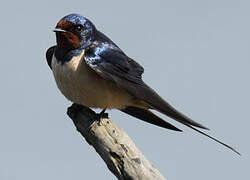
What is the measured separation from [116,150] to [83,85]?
0.84 meters

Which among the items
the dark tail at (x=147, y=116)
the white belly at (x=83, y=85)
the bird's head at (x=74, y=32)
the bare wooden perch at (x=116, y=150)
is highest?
the bird's head at (x=74, y=32)

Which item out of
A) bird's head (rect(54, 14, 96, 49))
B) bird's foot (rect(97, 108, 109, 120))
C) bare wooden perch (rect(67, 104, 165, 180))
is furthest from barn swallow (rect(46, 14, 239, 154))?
bare wooden perch (rect(67, 104, 165, 180))

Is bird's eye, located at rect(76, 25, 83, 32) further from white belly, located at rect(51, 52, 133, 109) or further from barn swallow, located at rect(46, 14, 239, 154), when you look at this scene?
white belly, located at rect(51, 52, 133, 109)

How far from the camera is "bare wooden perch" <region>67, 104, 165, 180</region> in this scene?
3.00m

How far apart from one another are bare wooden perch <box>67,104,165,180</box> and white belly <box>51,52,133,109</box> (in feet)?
0.75

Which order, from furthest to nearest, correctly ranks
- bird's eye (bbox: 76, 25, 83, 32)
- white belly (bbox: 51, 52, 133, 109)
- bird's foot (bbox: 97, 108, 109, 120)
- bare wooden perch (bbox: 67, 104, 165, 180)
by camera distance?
1. bird's eye (bbox: 76, 25, 83, 32)
2. white belly (bbox: 51, 52, 133, 109)
3. bird's foot (bbox: 97, 108, 109, 120)
4. bare wooden perch (bbox: 67, 104, 165, 180)

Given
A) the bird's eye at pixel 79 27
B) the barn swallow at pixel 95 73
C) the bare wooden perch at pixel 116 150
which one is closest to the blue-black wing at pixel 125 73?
the barn swallow at pixel 95 73

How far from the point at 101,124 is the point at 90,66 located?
56cm

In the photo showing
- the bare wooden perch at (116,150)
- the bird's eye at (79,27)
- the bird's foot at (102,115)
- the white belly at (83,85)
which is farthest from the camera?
the bird's eye at (79,27)

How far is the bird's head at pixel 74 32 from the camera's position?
13.2 ft

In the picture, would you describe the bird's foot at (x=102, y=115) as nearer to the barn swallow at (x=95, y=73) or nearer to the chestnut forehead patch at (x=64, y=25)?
the barn swallow at (x=95, y=73)

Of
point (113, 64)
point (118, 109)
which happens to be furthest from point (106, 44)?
point (118, 109)

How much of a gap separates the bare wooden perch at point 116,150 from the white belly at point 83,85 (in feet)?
0.75

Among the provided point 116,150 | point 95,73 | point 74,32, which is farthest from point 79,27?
point 116,150
